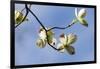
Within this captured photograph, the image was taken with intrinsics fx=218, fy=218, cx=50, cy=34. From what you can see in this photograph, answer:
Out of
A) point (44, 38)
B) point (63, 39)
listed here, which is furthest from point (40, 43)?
point (63, 39)

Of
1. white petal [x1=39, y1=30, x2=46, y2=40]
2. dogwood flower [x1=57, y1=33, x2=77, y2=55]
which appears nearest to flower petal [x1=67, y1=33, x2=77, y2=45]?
dogwood flower [x1=57, y1=33, x2=77, y2=55]

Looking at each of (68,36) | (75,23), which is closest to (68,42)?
(68,36)

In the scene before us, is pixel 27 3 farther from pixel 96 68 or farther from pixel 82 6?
pixel 96 68

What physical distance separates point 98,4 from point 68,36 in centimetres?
52

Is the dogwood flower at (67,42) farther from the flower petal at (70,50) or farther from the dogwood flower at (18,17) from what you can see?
the dogwood flower at (18,17)

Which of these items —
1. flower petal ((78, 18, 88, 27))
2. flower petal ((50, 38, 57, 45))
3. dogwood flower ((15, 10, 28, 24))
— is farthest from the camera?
flower petal ((78, 18, 88, 27))

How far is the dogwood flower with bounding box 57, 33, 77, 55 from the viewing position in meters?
2.28

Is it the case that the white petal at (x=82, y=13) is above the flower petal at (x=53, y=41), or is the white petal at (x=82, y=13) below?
above

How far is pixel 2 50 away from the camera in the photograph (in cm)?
209

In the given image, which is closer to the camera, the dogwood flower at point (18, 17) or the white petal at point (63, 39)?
the dogwood flower at point (18, 17)

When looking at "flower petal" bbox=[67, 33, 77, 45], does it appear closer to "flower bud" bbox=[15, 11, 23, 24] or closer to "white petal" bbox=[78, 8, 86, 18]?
"white petal" bbox=[78, 8, 86, 18]

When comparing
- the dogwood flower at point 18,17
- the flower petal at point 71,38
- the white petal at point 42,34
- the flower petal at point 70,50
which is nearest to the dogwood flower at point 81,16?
the flower petal at point 71,38

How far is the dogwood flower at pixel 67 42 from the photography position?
2.28 metres

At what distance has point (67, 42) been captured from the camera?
2312 mm
